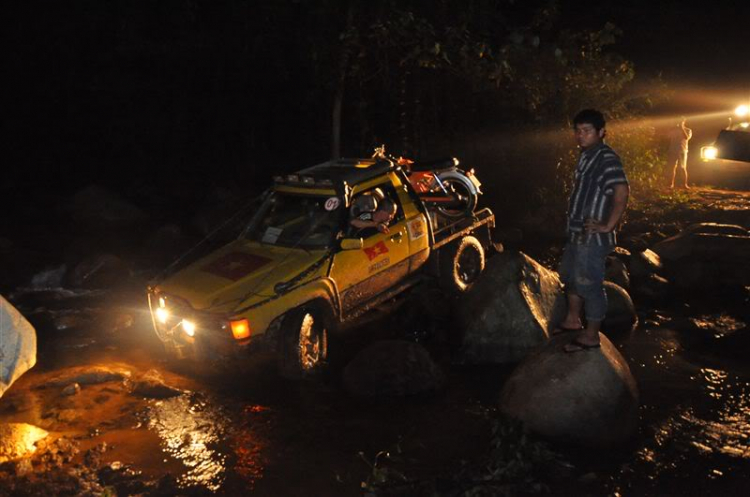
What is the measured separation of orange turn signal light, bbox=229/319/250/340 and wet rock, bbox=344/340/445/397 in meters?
1.15

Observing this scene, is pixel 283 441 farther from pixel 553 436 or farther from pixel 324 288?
pixel 553 436

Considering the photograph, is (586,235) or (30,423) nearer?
(586,235)

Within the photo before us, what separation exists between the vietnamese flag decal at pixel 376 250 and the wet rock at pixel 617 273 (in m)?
3.54

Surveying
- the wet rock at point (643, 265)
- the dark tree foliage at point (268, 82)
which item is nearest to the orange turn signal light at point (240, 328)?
the dark tree foliage at point (268, 82)

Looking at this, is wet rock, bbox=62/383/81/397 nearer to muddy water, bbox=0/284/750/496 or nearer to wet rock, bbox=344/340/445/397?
muddy water, bbox=0/284/750/496

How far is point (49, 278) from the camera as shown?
36.5 ft

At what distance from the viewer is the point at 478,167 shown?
14.0 metres

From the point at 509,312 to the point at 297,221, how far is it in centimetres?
252

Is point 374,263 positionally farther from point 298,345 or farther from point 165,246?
point 165,246

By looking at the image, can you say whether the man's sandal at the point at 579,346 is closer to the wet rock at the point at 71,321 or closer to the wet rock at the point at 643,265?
the wet rock at the point at 643,265

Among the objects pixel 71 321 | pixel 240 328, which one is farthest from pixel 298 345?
pixel 71 321

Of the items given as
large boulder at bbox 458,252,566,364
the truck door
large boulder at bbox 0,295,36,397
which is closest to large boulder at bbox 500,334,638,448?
large boulder at bbox 458,252,566,364

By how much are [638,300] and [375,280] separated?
4001 millimetres

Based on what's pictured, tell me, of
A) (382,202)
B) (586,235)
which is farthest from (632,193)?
(586,235)
